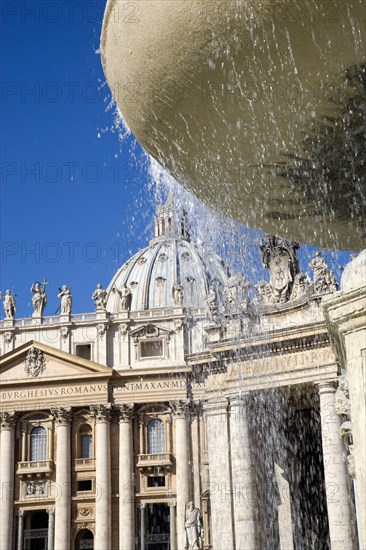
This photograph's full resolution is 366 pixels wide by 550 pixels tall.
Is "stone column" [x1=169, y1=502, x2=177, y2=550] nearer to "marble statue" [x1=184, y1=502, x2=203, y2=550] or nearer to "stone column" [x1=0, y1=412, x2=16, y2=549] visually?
"stone column" [x1=0, y1=412, x2=16, y2=549]

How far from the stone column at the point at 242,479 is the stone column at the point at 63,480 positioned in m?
24.5

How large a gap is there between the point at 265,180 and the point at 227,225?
6.14ft

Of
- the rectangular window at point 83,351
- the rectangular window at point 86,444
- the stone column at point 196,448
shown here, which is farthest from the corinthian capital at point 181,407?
the rectangular window at point 83,351

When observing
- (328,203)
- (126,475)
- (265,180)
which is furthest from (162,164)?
(126,475)

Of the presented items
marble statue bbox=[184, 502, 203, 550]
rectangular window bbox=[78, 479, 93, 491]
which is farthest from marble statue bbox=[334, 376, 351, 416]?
rectangular window bbox=[78, 479, 93, 491]

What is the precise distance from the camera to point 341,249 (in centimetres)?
780

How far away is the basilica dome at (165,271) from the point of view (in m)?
74.2

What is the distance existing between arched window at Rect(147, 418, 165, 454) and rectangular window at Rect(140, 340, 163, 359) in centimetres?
418

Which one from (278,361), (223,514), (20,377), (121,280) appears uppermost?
(121,280)

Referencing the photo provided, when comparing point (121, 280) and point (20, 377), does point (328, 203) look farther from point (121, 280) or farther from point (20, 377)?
point (121, 280)

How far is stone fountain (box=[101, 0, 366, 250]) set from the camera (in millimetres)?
5215

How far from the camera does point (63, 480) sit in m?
46.3

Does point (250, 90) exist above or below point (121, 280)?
below

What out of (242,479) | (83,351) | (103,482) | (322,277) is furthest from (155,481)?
(322,277)
